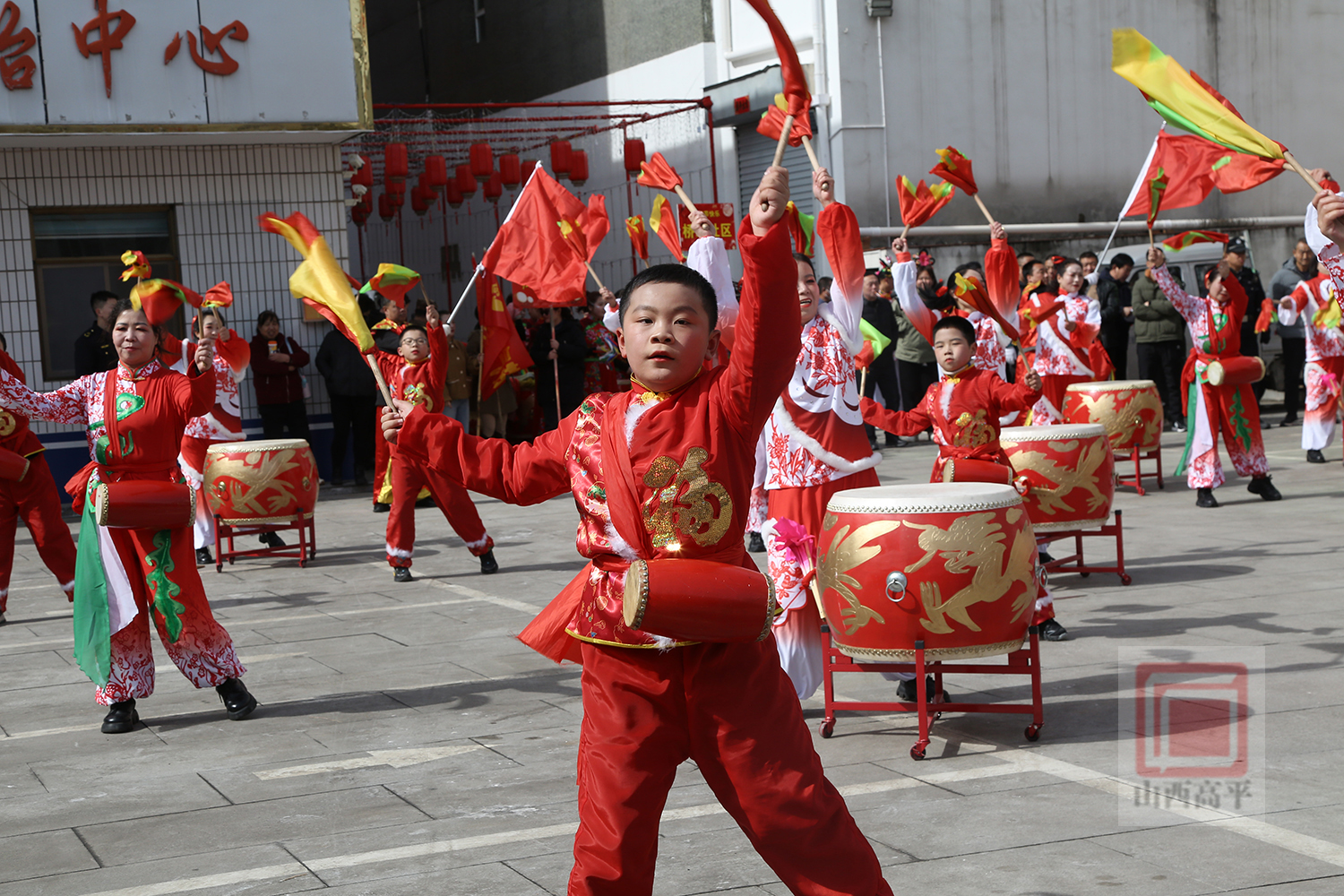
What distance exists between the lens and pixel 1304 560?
812cm

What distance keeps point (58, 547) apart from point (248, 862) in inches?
191

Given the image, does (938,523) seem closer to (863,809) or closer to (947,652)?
(947,652)

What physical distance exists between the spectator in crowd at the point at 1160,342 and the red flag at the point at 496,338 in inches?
279

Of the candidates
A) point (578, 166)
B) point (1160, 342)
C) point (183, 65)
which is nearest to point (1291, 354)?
point (1160, 342)

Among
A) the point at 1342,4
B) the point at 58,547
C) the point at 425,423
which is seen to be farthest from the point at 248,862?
the point at 1342,4

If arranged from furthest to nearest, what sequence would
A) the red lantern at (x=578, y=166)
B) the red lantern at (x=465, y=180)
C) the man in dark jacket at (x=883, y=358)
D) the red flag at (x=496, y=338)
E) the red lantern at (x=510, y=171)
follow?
the red lantern at (x=465, y=180) → the red lantern at (x=510, y=171) → the red lantern at (x=578, y=166) → the man in dark jacket at (x=883, y=358) → the red flag at (x=496, y=338)

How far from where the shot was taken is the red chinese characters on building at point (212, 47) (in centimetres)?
1295

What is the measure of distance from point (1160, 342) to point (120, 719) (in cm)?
1278

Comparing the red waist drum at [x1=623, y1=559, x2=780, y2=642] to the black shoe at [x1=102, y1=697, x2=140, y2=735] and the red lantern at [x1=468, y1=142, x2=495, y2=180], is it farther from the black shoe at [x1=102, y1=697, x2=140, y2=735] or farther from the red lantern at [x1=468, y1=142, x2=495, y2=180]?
the red lantern at [x1=468, y1=142, x2=495, y2=180]

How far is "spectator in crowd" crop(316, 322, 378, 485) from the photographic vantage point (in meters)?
14.0

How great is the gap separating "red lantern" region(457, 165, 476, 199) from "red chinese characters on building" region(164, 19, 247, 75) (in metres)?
4.72

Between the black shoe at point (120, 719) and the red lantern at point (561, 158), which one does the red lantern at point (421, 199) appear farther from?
the black shoe at point (120, 719)

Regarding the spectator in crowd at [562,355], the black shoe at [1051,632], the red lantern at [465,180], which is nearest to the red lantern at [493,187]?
the red lantern at [465,180]

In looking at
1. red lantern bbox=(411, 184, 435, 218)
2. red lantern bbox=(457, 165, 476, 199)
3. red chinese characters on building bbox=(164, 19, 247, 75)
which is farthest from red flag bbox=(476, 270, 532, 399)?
red lantern bbox=(411, 184, 435, 218)
